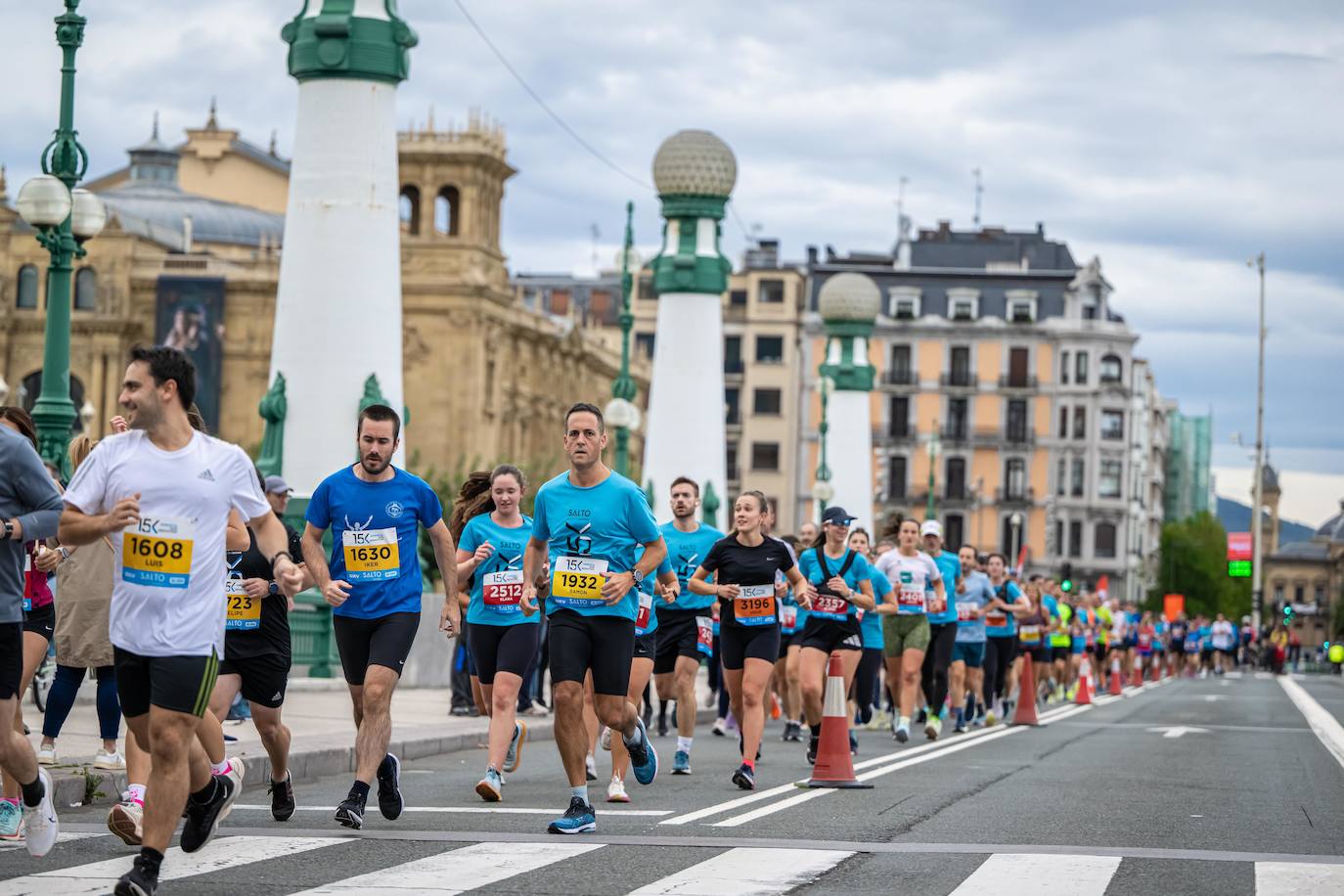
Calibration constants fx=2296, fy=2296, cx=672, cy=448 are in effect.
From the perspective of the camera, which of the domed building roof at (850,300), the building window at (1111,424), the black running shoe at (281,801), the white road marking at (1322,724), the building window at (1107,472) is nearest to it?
the black running shoe at (281,801)

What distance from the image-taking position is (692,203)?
38.8 metres

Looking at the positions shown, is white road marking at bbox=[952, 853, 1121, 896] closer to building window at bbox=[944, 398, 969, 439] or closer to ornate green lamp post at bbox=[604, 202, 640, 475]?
ornate green lamp post at bbox=[604, 202, 640, 475]

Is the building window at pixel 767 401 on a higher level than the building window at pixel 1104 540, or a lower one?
higher

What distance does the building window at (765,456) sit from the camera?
115 metres

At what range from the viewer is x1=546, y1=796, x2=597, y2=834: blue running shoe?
1117cm

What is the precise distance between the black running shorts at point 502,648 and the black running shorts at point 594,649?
1325 millimetres

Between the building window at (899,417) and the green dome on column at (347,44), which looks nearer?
the green dome on column at (347,44)

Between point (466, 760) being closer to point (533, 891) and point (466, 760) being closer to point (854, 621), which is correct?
point (854, 621)

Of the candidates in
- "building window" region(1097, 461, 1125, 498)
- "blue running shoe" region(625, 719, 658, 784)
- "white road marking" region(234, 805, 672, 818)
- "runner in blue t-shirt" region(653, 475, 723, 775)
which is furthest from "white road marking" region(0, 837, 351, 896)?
"building window" region(1097, 461, 1125, 498)

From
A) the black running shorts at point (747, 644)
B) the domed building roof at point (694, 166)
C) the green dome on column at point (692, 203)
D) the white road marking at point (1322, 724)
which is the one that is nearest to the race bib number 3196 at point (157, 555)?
the black running shorts at point (747, 644)

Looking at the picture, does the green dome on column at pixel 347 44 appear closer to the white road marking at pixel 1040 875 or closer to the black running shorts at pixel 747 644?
the black running shorts at pixel 747 644

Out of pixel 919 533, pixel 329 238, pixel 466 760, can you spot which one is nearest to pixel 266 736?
pixel 466 760

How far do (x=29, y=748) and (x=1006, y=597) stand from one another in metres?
16.7

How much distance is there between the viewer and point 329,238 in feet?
81.5
